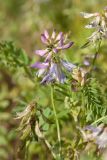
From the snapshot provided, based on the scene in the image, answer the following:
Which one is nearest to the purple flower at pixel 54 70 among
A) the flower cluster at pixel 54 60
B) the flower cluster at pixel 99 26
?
the flower cluster at pixel 54 60

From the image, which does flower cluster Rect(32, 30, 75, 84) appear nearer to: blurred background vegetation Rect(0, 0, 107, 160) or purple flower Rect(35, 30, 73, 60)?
purple flower Rect(35, 30, 73, 60)

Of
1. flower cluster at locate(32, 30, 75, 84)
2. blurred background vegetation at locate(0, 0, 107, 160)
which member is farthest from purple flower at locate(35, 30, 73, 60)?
blurred background vegetation at locate(0, 0, 107, 160)

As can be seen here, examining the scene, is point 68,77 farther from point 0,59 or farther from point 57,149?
point 0,59

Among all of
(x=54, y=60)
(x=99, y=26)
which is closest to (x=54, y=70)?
(x=54, y=60)

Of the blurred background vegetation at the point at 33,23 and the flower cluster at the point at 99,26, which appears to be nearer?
the flower cluster at the point at 99,26

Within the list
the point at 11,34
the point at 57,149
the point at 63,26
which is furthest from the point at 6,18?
the point at 57,149

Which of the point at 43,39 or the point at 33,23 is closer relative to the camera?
the point at 43,39

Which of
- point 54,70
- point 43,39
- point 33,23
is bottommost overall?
point 54,70

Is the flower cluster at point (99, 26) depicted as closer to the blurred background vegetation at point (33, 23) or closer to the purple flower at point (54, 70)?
the purple flower at point (54, 70)

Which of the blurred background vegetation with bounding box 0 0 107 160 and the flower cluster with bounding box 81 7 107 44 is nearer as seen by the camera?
the flower cluster with bounding box 81 7 107 44

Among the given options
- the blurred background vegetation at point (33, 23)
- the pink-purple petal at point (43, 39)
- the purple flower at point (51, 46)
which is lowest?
the purple flower at point (51, 46)

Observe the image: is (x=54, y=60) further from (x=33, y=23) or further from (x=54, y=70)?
(x=33, y=23)

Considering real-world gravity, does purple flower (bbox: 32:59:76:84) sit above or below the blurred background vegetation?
below
